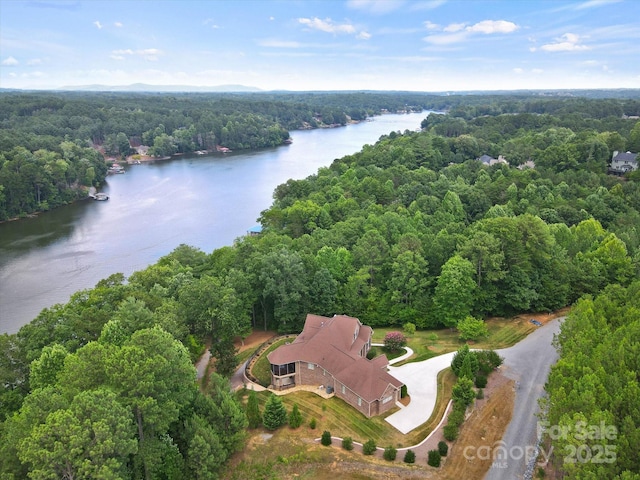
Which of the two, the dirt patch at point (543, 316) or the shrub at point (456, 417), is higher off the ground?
the shrub at point (456, 417)

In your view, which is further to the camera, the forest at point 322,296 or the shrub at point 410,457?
the shrub at point 410,457

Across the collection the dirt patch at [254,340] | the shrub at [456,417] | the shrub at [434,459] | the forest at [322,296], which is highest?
the forest at [322,296]

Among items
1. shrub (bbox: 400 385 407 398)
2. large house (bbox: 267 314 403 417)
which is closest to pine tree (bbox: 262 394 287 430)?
large house (bbox: 267 314 403 417)

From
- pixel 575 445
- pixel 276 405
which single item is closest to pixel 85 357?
pixel 276 405

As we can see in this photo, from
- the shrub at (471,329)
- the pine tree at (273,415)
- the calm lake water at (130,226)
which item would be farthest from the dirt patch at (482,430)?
the calm lake water at (130,226)

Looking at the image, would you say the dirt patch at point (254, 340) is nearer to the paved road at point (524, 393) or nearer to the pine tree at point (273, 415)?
the pine tree at point (273, 415)

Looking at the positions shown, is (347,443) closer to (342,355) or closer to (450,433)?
(450,433)

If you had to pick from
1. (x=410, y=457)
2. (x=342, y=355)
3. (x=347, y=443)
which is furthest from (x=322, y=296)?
(x=410, y=457)

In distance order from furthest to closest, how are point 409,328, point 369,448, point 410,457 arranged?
point 409,328 < point 369,448 < point 410,457
